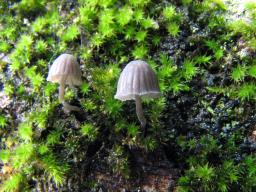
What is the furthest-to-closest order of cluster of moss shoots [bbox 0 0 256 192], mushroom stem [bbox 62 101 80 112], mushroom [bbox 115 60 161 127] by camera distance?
mushroom stem [bbox 62 101 80 112], cluster of moss shoots [bbox 0 0 256 192], mushroom [bbox 115 60 161 127]

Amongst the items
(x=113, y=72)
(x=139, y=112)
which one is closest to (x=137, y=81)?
(x=139, y=112)

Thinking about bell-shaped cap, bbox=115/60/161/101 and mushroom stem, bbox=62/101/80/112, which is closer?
bell-shaped cap, bbox=115/60/161/101

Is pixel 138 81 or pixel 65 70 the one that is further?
pixel 65 70

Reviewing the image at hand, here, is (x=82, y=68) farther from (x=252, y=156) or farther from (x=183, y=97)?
(x=252, y=156)

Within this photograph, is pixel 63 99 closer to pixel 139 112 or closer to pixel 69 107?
pixel 69 107

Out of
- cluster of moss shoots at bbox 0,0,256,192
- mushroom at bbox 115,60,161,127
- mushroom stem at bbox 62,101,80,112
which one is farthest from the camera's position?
mushroom stem at bbox 62,101,80,112

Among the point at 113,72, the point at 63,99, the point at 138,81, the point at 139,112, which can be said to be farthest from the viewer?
the point at 113,72

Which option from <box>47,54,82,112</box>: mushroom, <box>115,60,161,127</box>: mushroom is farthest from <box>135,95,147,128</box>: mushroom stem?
<box>47,54,82,112</box>: mushroom

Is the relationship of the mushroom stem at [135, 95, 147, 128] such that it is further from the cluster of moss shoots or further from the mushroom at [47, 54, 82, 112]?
the mushroom at [47, 54, 82, 112]

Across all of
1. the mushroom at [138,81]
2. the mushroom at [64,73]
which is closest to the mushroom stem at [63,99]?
the mushroom at [64,73]

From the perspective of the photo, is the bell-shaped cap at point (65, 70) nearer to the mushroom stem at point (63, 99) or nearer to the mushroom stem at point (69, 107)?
the mushroom stem at point (63, 99)
